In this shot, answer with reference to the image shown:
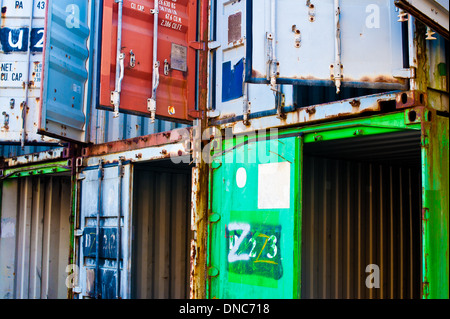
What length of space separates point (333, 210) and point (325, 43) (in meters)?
2.62

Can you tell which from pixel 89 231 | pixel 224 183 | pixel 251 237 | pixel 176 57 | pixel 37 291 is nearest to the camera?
pixel 251 237

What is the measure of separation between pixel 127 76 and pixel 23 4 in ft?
11.8

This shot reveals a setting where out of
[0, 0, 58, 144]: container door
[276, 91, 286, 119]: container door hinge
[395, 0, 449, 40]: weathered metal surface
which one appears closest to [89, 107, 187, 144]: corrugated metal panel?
[0, 0, 58, 144]: container door

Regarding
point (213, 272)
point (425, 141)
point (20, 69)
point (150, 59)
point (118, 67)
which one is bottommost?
point (213, 272)

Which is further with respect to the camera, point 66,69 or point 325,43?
point 66,69

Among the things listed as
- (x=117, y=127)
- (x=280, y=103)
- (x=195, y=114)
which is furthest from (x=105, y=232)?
(x=280, y=103)

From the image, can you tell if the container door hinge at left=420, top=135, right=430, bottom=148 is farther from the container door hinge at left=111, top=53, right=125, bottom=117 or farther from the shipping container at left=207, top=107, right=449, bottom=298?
the container door hinge at left=111, top=53, right=125, bottom=117

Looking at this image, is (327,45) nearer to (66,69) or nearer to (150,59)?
(150,59)

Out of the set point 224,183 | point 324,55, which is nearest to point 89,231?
point 224,183

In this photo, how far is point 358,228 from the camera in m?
7.32

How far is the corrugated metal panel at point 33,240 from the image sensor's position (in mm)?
9883

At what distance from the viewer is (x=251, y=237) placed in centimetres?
611

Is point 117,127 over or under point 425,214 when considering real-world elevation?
over

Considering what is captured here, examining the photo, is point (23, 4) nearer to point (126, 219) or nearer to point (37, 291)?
point (126, 219)
